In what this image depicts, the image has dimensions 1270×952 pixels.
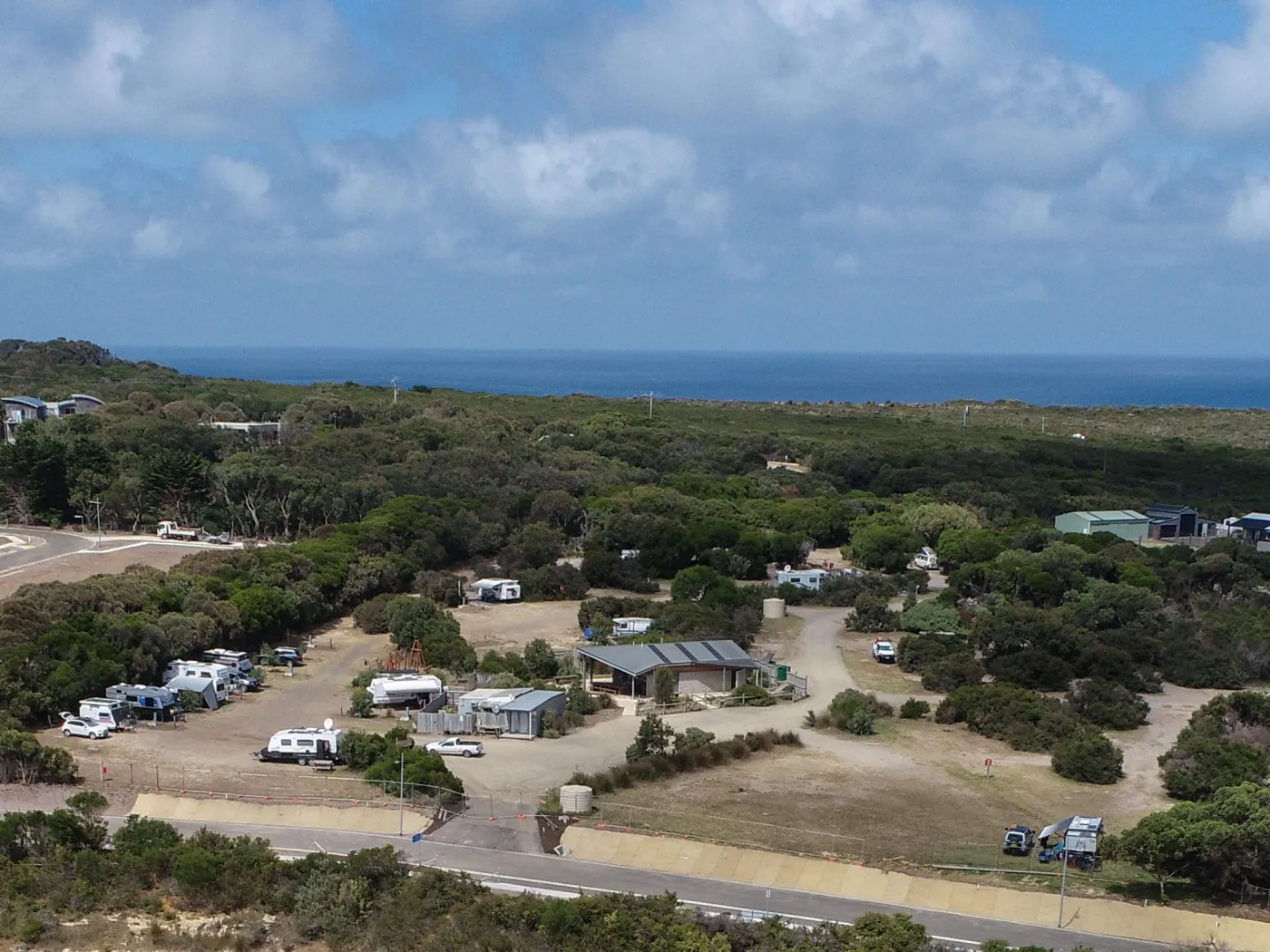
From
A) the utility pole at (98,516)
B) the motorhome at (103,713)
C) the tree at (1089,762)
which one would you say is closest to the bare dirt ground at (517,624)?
the motorhome at (103,713)

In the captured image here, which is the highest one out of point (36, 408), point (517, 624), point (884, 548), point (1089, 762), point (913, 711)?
point (36, 408)

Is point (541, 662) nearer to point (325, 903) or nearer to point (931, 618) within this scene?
point (931, 618)

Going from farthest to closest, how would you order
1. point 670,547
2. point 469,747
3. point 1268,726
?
point 670,547, point 1268,726, point 469,747

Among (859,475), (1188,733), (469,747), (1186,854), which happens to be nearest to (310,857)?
(469,747)

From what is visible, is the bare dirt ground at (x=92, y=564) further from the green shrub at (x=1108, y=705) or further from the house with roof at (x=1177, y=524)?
the house with roof at (x=1177, y=524)

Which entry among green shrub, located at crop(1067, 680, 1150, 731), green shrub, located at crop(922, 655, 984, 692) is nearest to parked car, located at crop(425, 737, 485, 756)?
green shrub, located at crop(922, 655, 984, 692)

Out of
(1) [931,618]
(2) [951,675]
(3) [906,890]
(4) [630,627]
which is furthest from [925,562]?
(3) [906,890]

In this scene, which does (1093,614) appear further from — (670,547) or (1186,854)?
(1186,854)
